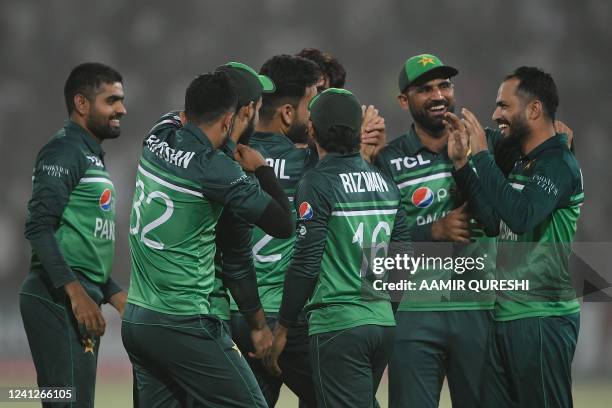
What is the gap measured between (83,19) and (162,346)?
9.97 meters

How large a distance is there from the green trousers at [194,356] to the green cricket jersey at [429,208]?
1319 mm

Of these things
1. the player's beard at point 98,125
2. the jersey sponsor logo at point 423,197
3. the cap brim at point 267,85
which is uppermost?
the player's beard at point 98,125

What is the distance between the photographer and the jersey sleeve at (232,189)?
3.82 metres

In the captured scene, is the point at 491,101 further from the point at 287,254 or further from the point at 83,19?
the point at 287,254

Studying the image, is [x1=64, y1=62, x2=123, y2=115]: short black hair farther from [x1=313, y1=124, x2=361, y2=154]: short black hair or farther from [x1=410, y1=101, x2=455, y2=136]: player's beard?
[x1=410, y1=101, x2=455, y2=136]: player's beard

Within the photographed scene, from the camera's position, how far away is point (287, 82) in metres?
5.19

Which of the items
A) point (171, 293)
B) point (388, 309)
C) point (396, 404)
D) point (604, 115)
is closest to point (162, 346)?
point (171, 293)

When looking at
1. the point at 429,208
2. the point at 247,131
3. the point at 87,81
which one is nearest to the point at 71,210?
the point at 87,81

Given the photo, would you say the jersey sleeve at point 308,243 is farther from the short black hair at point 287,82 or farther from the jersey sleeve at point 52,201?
the jersey sleeve at point 52,201

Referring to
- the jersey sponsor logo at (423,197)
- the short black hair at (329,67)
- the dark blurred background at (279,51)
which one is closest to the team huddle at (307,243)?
the jersey sponsor logo at (423,197)

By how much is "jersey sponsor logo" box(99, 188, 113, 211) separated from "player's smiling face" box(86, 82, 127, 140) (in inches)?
15.4

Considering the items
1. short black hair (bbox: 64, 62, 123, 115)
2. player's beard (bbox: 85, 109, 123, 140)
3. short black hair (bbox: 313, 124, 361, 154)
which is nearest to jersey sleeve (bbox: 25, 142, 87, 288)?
player's beard (bbox: 85, 109, 123, 140)

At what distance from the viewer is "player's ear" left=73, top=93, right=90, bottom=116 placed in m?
5.39

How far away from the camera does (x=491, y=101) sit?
12.9 meters
